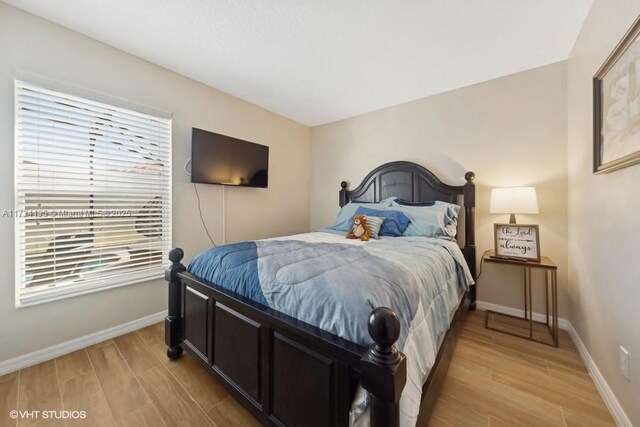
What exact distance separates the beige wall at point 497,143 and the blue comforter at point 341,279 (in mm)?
941

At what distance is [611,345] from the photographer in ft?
4.46

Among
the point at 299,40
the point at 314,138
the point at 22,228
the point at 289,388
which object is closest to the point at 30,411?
the point at 22,228

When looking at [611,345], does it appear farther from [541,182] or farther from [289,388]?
[289,388]

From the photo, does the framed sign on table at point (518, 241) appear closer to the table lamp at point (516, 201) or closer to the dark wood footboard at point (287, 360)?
the table lamp at point (516, 201)

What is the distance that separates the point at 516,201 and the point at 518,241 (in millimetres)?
367

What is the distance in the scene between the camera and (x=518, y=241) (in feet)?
7.15

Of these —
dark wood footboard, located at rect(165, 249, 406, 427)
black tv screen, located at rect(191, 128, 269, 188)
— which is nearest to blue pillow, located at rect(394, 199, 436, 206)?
black tv screen, located at rect(191, 128, 269, 188)

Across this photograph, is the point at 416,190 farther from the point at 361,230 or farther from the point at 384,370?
the point at 384,370

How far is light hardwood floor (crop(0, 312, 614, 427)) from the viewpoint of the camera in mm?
1287

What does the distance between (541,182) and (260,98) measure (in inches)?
124

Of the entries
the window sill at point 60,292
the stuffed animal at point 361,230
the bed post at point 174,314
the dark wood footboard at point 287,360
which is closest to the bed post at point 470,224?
the stuffed animal at point 361,230

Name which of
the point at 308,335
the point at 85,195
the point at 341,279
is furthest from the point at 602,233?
the point at 85,195

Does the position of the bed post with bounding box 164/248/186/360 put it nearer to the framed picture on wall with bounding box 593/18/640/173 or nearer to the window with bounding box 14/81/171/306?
the window with bounding box 14/81/171/306

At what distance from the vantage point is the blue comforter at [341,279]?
1.00 m
